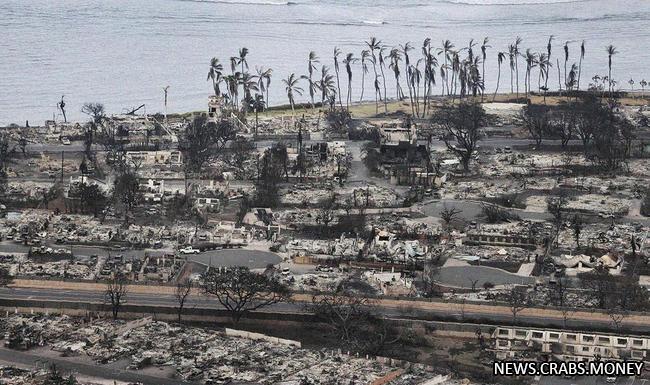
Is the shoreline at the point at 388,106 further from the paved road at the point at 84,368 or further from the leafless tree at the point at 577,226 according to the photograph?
the paved road at the point at 84,368

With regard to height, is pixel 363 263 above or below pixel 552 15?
below

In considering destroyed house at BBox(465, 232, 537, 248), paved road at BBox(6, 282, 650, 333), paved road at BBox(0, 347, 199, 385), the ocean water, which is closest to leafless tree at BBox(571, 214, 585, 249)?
destroyed house at BBox(465, 232, 537, 248)

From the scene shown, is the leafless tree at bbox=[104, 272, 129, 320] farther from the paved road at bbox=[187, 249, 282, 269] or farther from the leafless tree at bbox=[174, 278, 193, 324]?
the paved road at bbox=[187, 249, 282, 269]

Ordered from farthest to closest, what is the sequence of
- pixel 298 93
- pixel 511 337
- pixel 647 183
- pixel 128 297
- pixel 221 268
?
pixel 298 93
pixel 647 183
pixel 221 268
pixel 128 297
pixel 511 337

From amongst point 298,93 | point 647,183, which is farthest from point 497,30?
point 647,183

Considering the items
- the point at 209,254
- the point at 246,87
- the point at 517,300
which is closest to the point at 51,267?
the point at 209,254

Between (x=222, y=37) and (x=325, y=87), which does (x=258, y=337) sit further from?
(x=222, y=37)

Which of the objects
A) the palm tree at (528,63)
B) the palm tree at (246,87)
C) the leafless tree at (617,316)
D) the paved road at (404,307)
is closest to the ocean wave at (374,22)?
the palm tree at (528,63)

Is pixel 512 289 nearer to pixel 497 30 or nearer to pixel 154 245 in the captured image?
pixel 154 245
